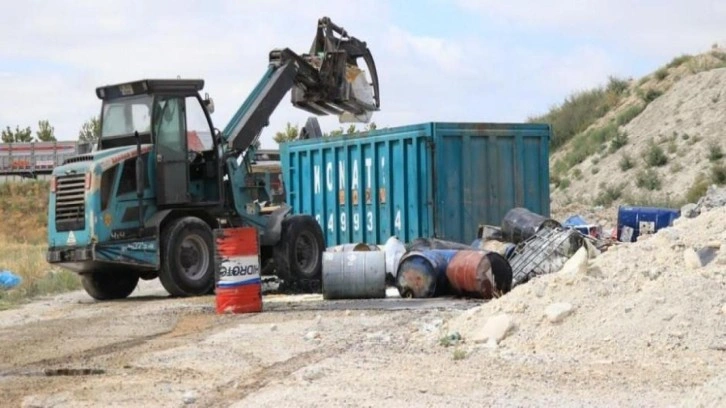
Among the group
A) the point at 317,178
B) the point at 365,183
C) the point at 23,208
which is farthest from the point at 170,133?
the point at 23,208

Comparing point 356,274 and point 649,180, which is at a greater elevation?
point 649,180

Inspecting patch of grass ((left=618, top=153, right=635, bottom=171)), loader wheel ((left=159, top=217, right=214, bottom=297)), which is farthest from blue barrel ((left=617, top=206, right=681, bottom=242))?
patch of grass ((left=618, top=153, right=635, bottom=171))

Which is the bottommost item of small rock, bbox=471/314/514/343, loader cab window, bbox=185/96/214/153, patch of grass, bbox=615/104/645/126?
small rock, bbox=471/314/514/343

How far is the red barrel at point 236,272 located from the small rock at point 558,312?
4964 millimetres

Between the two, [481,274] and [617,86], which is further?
[617,86]

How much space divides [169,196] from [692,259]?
846cm

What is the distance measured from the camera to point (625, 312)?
→ 34.6 ft

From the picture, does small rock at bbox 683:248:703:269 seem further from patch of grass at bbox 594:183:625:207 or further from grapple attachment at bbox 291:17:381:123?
patch of grass at bbox 594:183:625:207

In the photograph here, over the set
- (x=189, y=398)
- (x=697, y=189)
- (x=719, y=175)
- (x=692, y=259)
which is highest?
(x=719, y=175)

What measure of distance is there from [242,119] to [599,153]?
2904cm

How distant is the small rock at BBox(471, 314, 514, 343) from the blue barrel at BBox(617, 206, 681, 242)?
960 centimetres

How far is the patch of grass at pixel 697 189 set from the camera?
35525 millimetres

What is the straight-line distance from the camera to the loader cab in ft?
58.0

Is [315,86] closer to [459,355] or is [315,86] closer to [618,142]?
[459,355]
